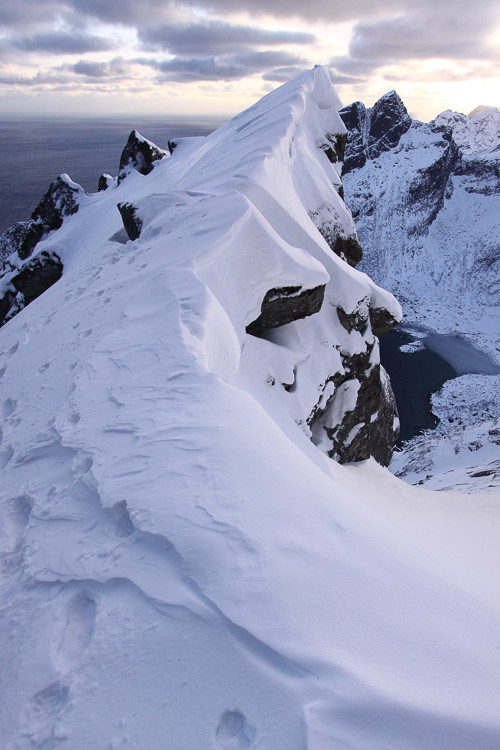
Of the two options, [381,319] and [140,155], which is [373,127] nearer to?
[140,155]

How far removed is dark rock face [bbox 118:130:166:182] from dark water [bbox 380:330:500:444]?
132ft

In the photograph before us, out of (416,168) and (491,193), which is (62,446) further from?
(491,193)

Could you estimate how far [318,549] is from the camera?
3625 millimetres

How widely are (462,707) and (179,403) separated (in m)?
3.91

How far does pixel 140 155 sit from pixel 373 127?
12587cm

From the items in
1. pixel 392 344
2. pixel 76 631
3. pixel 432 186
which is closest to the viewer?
pixel 76 631

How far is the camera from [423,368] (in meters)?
69.8

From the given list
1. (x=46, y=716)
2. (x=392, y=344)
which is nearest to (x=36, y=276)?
(x=46, y=716)

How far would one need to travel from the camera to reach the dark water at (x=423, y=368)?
2152 inches

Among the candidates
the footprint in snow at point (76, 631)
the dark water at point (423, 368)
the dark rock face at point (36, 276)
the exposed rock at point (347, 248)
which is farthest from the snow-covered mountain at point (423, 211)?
the footprint in snow at point (76, 631)

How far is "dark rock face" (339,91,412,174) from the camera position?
128 metres

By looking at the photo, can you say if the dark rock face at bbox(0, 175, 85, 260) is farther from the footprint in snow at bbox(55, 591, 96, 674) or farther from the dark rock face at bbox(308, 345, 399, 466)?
the footprint in snow at bbox(55, 591, 96, 674)

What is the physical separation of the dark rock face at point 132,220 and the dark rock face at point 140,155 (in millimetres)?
21190

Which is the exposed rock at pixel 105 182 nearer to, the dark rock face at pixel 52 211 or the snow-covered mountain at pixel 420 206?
the dark rock face at pixel 52 211
